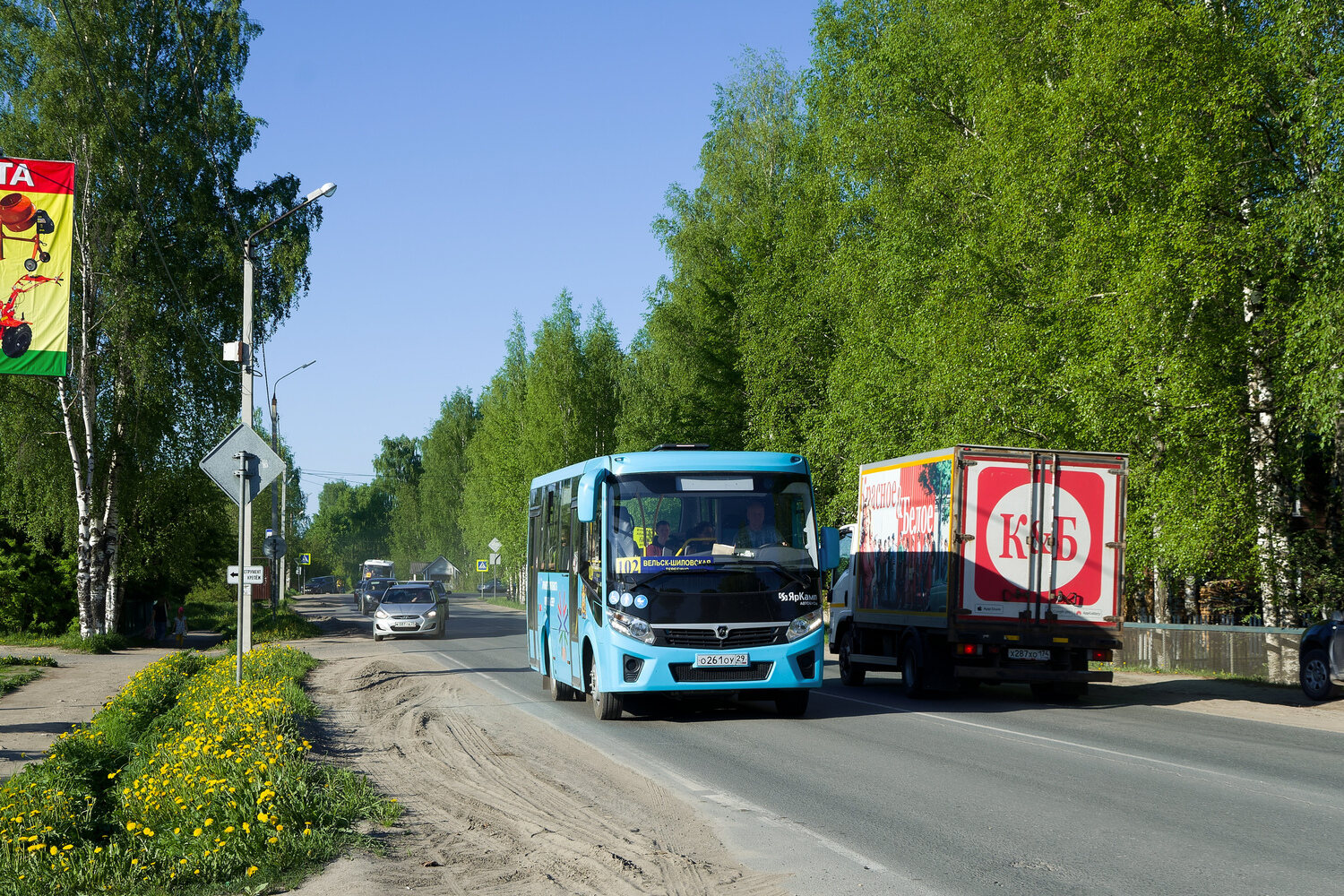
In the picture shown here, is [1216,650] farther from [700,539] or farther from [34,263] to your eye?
[34,263]

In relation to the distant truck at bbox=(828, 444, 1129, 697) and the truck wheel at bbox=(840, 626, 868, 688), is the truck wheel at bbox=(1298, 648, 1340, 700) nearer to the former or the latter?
the distant truck at bbox=(828, 444, 1129, 697)

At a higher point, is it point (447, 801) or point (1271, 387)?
point (1271, 387)

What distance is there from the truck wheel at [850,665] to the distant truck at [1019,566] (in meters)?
2.81

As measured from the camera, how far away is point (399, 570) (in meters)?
139

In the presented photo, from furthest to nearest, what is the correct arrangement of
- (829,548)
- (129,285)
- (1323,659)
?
1. (129,285)
2. (1323,659)
3. (829,548)

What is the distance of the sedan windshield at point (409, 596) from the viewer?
3631 cm

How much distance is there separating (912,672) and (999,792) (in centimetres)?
882

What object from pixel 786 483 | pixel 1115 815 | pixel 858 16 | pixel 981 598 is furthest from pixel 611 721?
pixel 858 16

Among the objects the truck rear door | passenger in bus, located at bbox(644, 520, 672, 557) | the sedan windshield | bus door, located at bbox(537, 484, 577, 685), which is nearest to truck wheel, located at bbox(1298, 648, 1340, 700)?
the truck rear door

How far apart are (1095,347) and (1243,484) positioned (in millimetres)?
3344

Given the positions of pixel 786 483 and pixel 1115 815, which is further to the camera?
pixel 786 483

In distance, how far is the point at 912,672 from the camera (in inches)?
711

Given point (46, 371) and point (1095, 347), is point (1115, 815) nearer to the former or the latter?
point (46, 371)

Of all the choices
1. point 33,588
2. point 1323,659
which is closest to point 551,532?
point 1323,659
